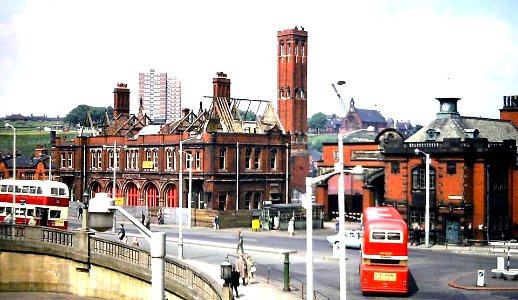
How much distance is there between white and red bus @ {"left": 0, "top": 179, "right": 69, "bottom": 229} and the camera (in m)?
49.3

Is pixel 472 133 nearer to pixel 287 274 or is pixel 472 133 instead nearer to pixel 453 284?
pixel 453 284

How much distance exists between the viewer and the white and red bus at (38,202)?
4931 cm

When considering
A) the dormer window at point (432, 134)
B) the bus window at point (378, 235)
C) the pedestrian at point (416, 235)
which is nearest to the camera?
the bus window at point (378, 235)

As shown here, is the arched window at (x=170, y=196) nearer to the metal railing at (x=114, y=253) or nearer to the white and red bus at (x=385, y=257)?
the metal railing at (x=114, y=253)

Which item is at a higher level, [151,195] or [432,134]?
[432,134]

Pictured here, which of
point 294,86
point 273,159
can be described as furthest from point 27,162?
point 273,159

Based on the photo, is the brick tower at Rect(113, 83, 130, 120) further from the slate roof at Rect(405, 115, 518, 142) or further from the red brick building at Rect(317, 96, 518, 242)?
the red brick building at Rect(317, 96, 518, 242)

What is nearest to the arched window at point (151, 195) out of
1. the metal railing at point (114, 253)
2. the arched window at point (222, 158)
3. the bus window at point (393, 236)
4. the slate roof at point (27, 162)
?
Result: the arched window at point (222, 158)

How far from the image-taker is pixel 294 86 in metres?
106

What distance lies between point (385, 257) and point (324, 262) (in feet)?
A: 38.3

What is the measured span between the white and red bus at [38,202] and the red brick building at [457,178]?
83.1 ft

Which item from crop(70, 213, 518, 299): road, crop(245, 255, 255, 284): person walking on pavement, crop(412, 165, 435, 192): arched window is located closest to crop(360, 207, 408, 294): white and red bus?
crop(70, 213, 518, 299): road

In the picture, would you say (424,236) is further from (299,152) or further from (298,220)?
(299,152)

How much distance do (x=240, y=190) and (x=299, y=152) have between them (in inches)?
1286
